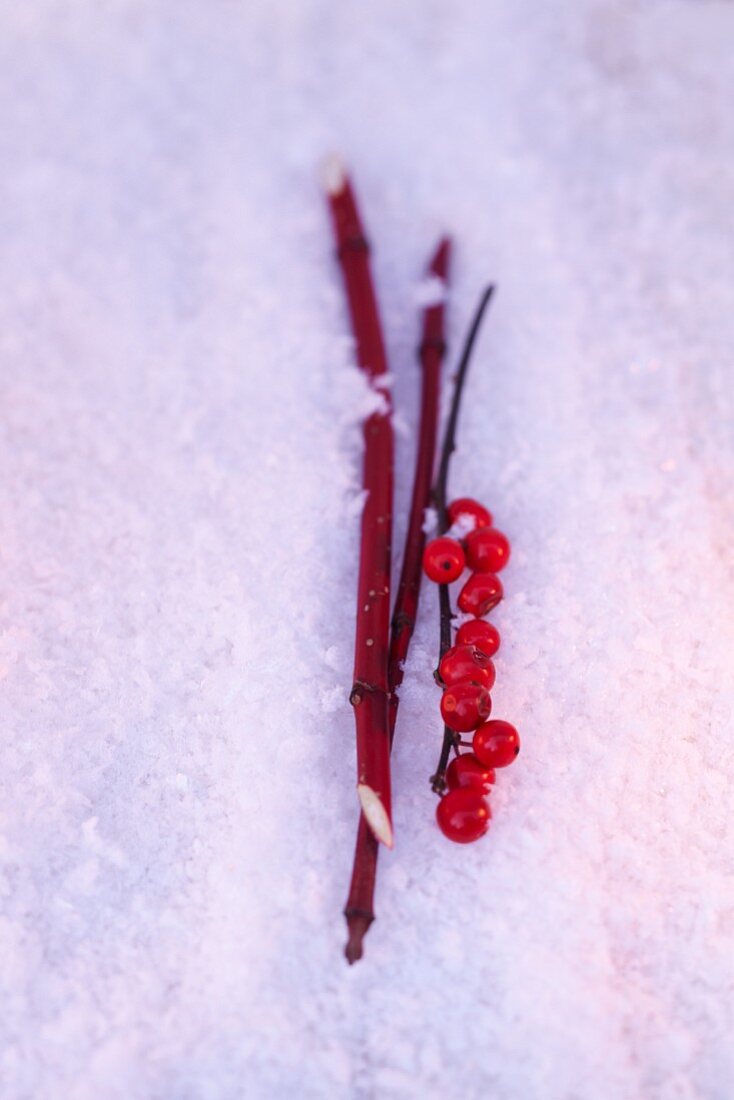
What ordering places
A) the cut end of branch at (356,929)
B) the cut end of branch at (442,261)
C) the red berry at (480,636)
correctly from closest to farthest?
the cut end of branch at (356,929) < the red berry at (480,636) < the cut end of branch at (442,261)

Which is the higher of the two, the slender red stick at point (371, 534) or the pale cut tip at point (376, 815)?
the slender red stick at point (371, 534)

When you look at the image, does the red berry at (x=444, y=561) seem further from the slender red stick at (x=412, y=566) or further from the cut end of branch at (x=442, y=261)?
the cut end of branch at (x=442, y=261)

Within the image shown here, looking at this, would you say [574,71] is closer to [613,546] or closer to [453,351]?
[453,351]

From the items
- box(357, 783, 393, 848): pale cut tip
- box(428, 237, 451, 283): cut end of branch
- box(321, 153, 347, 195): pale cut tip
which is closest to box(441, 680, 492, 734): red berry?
box(357, 783, 393, 848): pale cut tip

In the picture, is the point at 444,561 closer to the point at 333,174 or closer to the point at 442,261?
the point at 442,261

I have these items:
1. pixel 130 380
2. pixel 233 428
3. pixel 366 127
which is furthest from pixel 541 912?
pixel 366 127

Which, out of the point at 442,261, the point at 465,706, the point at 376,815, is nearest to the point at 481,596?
the point at 465,706

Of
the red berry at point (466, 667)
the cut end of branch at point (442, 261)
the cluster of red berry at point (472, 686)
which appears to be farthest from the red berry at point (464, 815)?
the cut end of branch at point (442, 261)
